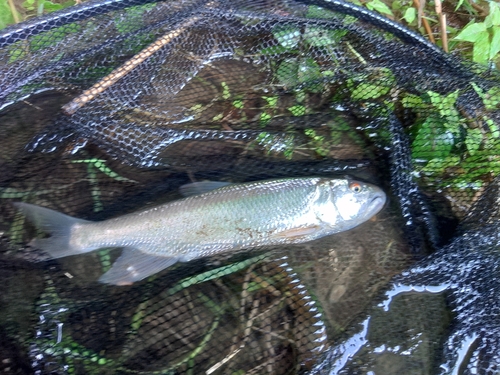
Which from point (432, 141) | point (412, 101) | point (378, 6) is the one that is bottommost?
point (432, 141)

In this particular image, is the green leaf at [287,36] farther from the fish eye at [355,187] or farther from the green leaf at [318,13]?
the fish eye at [355,187]

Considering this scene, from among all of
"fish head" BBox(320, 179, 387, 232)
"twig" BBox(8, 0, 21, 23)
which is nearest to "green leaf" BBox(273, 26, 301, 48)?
"fish head" BBox(320, 179, 387, 232)

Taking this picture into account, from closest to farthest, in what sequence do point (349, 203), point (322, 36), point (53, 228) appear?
point (53, 228) → point (349, 203) → point (322, 36)

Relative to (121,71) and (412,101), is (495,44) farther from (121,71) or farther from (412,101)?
(121,71)

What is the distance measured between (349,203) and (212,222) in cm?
59

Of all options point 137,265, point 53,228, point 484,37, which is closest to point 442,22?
point 484,37

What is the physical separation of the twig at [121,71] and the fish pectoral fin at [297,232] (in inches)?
38.0

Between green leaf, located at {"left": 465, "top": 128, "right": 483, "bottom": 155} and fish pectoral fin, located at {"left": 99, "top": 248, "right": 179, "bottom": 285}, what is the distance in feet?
4.57

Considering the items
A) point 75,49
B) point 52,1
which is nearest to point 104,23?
point 75,49

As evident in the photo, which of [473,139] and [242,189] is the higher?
[473,139]

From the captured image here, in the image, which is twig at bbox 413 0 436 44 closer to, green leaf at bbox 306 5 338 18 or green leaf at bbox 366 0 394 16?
green leaf at bbox 366 0 394 16

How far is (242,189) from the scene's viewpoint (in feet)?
6.25

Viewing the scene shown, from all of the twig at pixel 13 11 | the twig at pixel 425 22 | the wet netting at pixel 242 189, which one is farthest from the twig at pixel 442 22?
the twig at pixel 13 11

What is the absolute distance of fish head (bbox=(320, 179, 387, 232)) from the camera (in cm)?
192
